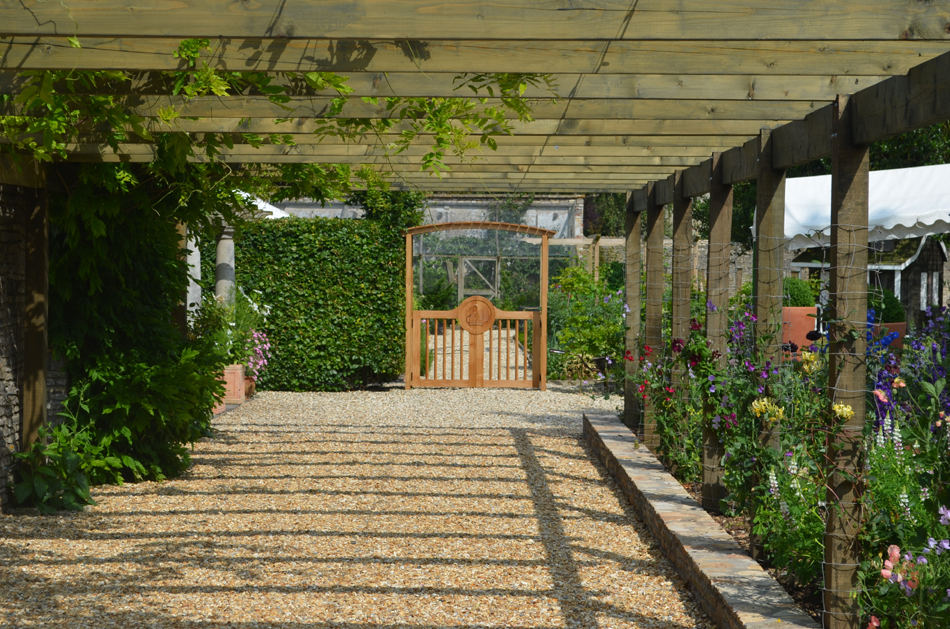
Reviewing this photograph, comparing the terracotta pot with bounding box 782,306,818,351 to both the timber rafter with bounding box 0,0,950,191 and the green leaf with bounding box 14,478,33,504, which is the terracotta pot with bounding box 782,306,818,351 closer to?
the timber rafter with bounding box 0,0,950,191

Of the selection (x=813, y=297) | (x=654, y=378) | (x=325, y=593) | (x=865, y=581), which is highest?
(x=813, y=297)

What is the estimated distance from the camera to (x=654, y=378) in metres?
5.96

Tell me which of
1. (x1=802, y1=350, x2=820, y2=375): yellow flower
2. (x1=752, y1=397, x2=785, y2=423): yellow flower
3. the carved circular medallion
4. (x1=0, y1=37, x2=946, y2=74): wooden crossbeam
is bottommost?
(x1=752, y1=397, x2=785, y2=423): yellow flower

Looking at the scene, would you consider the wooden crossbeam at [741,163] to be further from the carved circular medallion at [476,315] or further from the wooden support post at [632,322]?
the carved circular medallion at [476,315]

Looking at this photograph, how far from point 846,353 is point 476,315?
25.1 feet

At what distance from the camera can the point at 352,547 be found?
4.30 metres

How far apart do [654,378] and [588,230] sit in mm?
16383

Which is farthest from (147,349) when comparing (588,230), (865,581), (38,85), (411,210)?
(588,230)

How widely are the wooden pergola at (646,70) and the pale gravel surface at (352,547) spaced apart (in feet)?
2.72

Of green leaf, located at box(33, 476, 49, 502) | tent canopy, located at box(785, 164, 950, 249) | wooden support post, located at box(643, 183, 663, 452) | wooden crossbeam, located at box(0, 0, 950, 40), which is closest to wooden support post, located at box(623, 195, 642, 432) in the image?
wooden support post, located at box(643, 183, 663, 452)

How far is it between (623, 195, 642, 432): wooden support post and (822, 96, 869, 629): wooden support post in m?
3.81

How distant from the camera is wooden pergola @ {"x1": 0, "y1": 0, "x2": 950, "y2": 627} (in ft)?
8.16

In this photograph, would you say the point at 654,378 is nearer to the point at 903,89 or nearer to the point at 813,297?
the point at 903,89

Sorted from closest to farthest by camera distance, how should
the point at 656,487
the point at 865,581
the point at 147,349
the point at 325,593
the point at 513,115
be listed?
the point at 865,581 → the point at 325,593 → the point at 513,115 → the point at 656,487 → the point at 147,349
